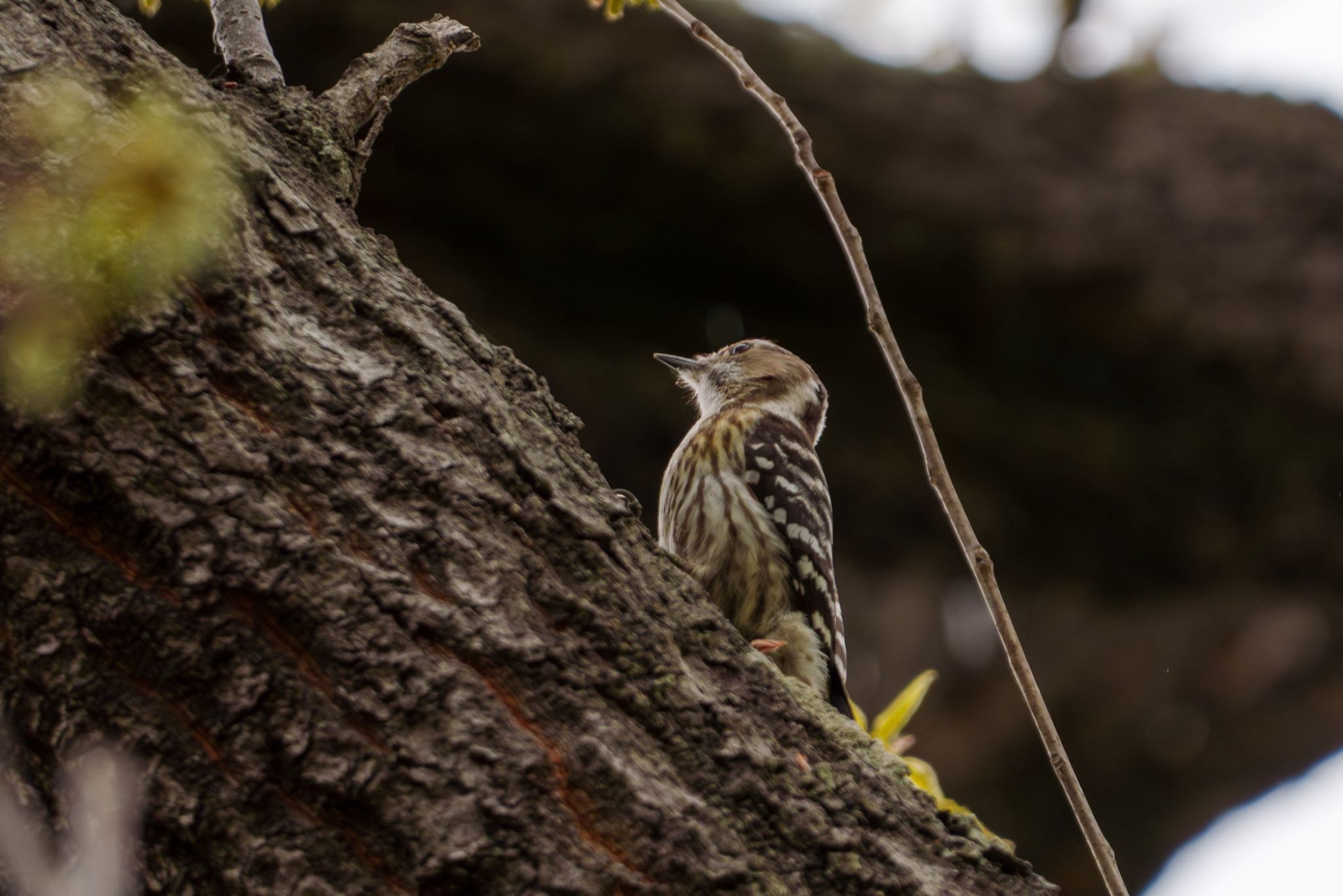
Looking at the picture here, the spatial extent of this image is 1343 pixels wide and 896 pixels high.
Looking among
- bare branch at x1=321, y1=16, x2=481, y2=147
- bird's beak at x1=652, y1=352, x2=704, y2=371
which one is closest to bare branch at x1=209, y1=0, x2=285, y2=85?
bare branch at x1=321, y1=16, x2=481, y2=147

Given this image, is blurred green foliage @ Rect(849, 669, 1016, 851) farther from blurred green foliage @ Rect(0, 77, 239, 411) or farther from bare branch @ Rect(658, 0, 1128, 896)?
blurred green foliage @ Rect(0, 77, 239, 411)

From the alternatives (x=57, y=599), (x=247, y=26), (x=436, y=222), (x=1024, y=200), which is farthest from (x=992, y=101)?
(x=57, y=599)

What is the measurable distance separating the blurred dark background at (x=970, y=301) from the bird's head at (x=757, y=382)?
240cm

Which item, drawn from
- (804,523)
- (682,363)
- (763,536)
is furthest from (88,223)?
(682,363)

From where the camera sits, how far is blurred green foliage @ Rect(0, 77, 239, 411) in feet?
4.28

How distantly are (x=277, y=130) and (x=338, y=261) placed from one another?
284 millimetres

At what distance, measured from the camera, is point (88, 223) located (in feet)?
4.46

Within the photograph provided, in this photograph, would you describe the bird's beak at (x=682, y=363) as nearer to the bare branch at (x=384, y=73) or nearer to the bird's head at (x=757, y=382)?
the bird's head at (x=757, y=382)

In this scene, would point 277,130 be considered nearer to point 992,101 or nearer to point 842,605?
point 992,101

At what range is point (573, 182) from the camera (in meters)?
6.36

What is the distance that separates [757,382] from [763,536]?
1.05 metres

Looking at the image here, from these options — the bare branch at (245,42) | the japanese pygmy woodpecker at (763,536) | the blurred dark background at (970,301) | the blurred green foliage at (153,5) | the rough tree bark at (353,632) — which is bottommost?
the rough tree bark at (353,632)

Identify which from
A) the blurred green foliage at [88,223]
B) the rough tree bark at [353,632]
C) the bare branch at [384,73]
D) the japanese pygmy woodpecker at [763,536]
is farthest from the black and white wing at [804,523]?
the blurred green foliage at [88,223]

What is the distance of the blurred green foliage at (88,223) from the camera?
51.3 inches
